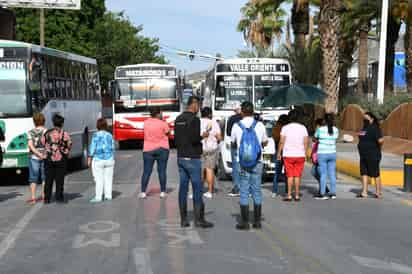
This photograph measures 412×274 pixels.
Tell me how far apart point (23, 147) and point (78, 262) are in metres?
9.87

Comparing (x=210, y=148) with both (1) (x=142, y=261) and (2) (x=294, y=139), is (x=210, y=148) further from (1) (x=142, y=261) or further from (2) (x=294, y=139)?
(1) (x=142, y=261)

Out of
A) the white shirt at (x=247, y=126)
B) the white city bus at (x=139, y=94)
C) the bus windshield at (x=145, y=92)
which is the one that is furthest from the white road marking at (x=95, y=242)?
the bus windshield at (x=145, y=92)

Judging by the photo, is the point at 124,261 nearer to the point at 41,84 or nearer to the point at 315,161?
the point at 315,161

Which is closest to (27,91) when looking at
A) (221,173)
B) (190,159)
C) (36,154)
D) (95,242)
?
(36,154)

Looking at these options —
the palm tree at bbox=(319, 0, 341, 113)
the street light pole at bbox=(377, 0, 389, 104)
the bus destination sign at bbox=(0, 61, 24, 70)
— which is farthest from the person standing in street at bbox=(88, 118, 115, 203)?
the palm tree at bbox=(319, 0, 341, 113)

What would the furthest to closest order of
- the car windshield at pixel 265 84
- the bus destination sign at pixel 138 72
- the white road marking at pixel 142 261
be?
1. the bus destination sign at pixel 138 72
2. the car windshield at pixel 265 84
3. the white road marking at pixel 142 261

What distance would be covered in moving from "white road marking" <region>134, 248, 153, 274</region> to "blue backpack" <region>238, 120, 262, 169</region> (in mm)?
2282

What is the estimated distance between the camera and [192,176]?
12047 mm

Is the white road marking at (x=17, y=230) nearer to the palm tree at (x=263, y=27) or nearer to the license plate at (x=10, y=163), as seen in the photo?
the license plate at (x=10, y=163)

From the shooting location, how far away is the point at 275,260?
9.60 m

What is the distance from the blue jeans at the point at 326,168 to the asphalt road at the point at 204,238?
404 mm

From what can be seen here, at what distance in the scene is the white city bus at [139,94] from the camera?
33.8 m

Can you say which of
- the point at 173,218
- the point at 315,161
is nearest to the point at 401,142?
the point at 315,161

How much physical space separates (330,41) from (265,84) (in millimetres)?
9382
